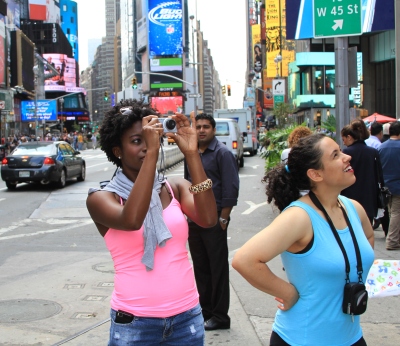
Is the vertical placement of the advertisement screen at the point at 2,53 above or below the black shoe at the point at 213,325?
above

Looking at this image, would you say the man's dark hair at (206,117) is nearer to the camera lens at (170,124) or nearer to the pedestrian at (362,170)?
the pedestrian at (362,170)

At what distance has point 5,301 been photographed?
6375mm

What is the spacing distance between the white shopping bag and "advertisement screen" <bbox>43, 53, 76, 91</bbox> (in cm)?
11511

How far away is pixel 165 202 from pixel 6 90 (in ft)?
194

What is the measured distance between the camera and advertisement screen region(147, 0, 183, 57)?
165000mm

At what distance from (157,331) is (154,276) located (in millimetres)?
257

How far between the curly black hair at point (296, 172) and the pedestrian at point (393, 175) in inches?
249

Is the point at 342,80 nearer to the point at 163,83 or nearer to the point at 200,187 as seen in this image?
the point at 200,187

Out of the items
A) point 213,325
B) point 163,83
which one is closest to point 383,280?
point 213,325

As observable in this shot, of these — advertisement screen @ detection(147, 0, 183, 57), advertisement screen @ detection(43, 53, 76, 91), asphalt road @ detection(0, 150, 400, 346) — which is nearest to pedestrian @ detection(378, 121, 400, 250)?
asphalt road @ detection(0, 150, 400, 346)

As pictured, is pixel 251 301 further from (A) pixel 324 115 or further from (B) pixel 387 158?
(A) pixel 324 115

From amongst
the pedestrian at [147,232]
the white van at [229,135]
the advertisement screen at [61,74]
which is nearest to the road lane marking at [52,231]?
the pedestrian at [147,232]

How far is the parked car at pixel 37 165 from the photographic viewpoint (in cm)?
1852

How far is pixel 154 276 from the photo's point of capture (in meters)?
2.80
